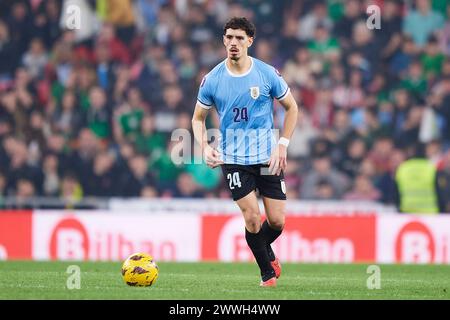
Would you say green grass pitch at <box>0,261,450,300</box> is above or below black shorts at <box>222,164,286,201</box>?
below

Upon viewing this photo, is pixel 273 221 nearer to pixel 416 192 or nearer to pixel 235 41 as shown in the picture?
pixel 235 41

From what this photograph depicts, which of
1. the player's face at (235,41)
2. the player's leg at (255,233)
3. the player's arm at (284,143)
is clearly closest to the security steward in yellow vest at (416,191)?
the player's arm at (284,143)

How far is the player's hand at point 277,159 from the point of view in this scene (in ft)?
35.0

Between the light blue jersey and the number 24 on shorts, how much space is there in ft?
0.47

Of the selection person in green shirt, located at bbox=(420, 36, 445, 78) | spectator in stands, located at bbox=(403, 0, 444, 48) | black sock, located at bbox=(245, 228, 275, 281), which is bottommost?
black sock, located at bbox=(245, 228, 275, 281)

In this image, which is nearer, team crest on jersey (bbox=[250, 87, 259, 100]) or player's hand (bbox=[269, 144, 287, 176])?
player's hand (bbox=[269, 144, 287, 176])

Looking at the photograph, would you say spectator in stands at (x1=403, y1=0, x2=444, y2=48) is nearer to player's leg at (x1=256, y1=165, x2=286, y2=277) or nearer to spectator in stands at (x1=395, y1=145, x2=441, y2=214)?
spectator in stands at (x1=395, y1=145, x2=441, y2=214)

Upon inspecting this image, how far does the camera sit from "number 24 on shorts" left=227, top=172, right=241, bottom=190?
35.1 ft

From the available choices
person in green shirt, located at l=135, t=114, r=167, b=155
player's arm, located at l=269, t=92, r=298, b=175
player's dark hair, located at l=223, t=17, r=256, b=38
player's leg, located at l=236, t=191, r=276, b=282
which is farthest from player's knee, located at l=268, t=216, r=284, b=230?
person in green shirt, located at l=135, t=114, r=167, b=155

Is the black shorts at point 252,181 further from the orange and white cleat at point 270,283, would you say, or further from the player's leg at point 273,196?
the orange and white cleat at point 270,283

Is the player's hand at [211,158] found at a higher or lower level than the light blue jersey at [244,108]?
lower

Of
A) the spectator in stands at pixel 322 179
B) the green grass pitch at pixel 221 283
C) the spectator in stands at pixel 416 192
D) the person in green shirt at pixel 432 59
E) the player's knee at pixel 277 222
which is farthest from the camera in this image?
the person in green shirt at pixel 432 59

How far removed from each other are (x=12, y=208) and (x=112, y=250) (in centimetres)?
243
